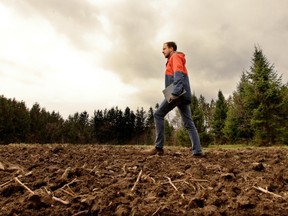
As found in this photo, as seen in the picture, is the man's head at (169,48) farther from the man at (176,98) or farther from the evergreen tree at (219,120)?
the evergreen tree at (219,120)

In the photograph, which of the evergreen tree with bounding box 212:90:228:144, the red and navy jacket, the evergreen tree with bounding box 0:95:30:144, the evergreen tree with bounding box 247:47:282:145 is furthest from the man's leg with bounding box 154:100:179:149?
the evergreen tree with bounding box 0:95:30:144

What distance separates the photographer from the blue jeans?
5.51m

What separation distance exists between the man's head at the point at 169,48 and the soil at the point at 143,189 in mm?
2323

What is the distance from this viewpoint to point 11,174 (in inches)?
149

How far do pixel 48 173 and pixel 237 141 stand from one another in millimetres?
42500

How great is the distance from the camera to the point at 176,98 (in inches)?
212

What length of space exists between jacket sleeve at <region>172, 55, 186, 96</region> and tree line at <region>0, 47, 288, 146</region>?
2803cm

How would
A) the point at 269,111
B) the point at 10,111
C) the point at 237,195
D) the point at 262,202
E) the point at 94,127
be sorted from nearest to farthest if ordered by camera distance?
1. the point at 262,202
2. the point at 237,195
3. the point at 269,111
4. the point at 10,111
5. the point at 94,127

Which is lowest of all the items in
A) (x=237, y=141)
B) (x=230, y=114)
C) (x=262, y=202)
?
(x=262, y=202)

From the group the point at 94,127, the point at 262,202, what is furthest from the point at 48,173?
the point at 94,127

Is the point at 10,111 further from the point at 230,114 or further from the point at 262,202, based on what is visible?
the point at 262,202

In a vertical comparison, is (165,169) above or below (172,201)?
above

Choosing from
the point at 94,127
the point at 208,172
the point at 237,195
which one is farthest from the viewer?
the point at 94,127

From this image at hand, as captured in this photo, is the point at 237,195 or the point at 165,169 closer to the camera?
the point at 237,195
